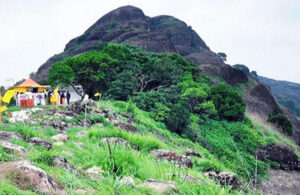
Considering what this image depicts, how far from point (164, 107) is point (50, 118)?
302 inches

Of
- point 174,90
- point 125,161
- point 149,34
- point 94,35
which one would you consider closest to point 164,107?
point 174,90

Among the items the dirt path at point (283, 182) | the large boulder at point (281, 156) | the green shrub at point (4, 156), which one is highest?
the green shrub at point (4, 156)

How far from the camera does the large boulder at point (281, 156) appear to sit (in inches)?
751

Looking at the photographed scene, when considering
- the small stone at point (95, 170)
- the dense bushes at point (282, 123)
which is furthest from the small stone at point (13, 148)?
the dense bushes at point (282, 123)

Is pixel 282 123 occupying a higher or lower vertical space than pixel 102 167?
lower

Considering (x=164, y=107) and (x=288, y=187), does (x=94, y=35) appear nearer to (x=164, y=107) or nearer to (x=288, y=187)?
(x=164, y=107)

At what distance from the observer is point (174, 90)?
65.3 ft

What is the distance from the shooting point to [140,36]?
44.1 metres

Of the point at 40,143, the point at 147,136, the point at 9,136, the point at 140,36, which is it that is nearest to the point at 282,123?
the point at 140,36

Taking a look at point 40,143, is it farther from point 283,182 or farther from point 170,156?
point 283,182

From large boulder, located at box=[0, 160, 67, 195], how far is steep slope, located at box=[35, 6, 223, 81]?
38.8 m

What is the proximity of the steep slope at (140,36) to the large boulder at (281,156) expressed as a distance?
2435cm

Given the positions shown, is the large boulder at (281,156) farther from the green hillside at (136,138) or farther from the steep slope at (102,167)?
the steep slope at (102,167)

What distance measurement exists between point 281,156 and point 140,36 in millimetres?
28804
